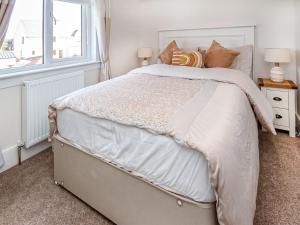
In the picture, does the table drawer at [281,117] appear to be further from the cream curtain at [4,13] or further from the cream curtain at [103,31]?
the cream curtain at [4,13]

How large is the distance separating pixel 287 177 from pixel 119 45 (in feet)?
9.88

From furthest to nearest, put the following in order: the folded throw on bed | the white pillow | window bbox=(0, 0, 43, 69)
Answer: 1. the white pillow
2. window bbox=(0, 0, 43, 69)
3. the folded throw on bed

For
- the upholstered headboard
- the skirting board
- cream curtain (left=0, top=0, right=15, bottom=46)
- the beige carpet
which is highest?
the upholstered headboard

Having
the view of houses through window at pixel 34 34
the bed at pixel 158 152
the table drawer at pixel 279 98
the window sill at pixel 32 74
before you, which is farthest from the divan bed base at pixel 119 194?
the table drawer at pixel 279 98

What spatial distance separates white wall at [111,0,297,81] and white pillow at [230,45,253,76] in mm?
266

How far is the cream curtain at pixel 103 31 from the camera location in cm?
314

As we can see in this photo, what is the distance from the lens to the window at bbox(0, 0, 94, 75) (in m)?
2.18

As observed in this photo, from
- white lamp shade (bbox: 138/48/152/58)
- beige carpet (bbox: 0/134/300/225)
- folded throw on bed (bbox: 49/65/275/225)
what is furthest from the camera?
white lamp shade (bbox: 138/48/152/58)

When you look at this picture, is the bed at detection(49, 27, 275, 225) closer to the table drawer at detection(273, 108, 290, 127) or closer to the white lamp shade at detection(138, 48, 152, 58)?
the table drawer at detection(273, 108, 290, 127)

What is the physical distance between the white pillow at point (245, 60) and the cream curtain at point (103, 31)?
180 centimetres

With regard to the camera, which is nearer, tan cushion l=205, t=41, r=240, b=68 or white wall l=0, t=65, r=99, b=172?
white wall l=0, t=65, r=99, b=172

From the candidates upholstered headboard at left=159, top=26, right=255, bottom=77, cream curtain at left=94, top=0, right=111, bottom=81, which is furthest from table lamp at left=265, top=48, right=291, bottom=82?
cream curtain at left=94, top=0, right=111, bottom=81

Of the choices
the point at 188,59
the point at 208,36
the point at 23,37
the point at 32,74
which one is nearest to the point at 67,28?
the point at 23,37

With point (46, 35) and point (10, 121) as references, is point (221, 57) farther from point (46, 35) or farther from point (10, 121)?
point (10, 121)
